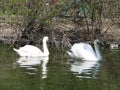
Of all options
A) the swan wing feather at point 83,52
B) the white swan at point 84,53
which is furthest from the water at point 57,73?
the swan wing feather at point 83,52

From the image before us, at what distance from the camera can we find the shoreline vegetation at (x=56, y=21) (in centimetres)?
2402

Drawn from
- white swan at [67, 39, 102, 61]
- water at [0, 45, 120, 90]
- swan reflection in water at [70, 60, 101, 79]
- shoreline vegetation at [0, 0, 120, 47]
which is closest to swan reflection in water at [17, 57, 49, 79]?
water at [0, 45, 120, 90]

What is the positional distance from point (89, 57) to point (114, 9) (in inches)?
261

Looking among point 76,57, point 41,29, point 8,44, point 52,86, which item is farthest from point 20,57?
point 52,86

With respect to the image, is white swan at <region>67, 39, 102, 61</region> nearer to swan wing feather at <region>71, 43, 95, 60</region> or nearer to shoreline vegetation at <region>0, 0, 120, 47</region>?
swan wing feather at <region>71, 43, 95, 60</region>

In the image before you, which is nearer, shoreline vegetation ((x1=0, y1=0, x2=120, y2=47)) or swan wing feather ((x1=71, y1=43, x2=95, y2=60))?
swan wing feather ((x1=71, y1=43, x2=95, y2=60))

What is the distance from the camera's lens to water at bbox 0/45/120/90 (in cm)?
1322

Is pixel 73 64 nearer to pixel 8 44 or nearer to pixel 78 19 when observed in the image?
pixel 8 44

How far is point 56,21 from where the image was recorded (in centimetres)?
2514

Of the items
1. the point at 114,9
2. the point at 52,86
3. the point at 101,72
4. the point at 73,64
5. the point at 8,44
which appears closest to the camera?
the point at 52,86

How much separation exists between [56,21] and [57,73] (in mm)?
9886

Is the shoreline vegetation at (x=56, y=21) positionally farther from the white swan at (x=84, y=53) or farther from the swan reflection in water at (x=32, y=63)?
the swan reflection in water at (x=32, y=63)

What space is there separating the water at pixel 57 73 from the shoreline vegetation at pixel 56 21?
3.64 metres

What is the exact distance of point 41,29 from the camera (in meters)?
25.6
